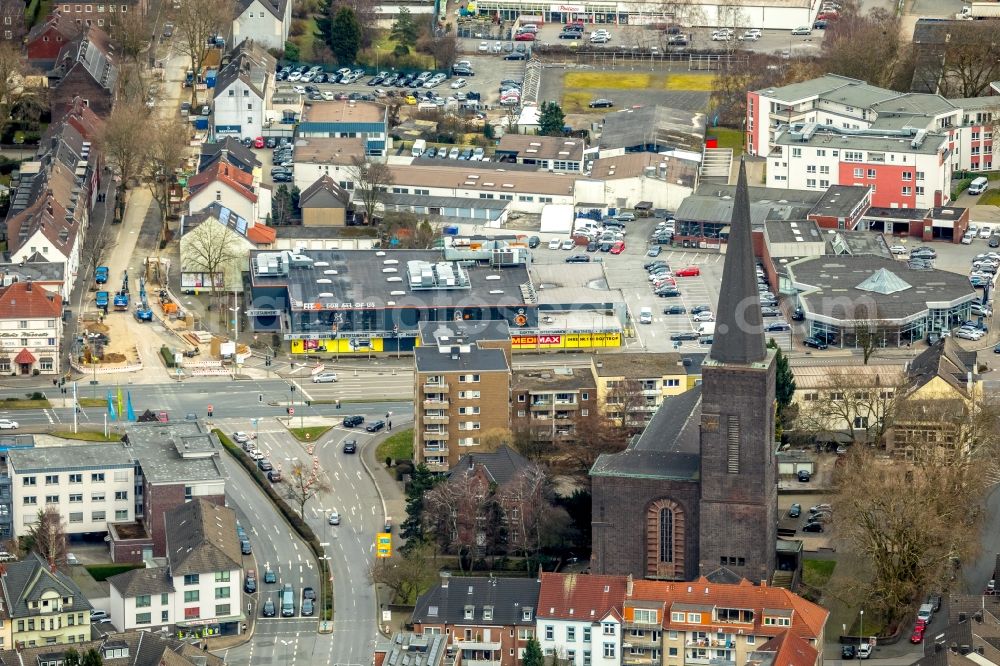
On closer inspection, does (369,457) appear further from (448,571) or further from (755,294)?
(755,294)

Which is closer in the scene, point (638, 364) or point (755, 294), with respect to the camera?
point (755, 294)

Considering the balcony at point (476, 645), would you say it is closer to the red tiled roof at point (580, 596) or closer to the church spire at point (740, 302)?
the red tiled roof at point (580, 596)

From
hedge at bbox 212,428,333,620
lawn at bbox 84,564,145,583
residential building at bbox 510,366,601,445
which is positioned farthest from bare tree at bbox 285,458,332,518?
residential building at bbox 510,366,601,445

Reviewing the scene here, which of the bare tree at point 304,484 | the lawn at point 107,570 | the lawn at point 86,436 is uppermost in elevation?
the lawn at point 86,436

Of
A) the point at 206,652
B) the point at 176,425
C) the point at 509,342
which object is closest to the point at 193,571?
the point at 206,652

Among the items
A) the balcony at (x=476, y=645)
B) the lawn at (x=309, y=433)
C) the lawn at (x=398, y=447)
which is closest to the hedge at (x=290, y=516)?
the lawn at (x=309, y=433)

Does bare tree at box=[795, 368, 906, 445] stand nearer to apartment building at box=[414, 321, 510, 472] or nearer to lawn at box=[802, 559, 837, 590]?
lawn at box=[802, 559, 837, 590]
